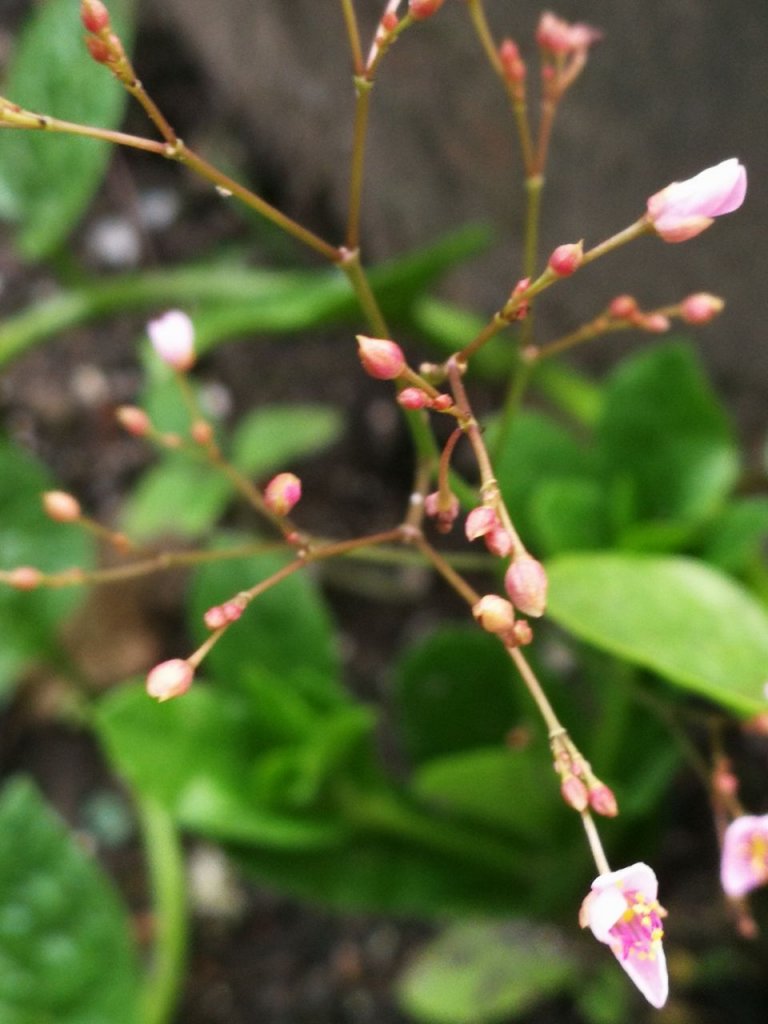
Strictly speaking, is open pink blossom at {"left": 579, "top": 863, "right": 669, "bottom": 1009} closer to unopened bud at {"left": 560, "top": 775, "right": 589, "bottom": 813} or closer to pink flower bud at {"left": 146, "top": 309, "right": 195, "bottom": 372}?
unopened bud at {"left": 560, "top": 775, "right": 589, "bottom": 813}

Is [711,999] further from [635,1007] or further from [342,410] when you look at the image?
[342,410]

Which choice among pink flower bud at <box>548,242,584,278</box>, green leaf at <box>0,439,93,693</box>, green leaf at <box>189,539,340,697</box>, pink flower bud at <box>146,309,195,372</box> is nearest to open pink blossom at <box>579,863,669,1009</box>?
pink flower bud at <box>548,242,584,278</box>

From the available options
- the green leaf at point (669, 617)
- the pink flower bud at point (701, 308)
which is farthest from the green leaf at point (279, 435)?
the pink flower bud at point (701, 308)

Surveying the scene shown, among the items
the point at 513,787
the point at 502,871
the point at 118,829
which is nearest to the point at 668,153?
the point at 513,787

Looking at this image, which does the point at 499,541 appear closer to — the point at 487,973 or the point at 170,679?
the point at 170,679

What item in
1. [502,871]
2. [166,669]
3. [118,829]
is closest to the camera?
[166,669]
